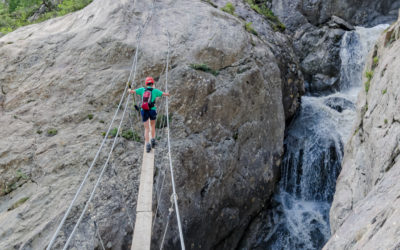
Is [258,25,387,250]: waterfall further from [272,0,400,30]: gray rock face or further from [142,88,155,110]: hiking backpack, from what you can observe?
[272,0,400,30]: gray rock face

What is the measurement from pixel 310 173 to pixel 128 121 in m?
8.53

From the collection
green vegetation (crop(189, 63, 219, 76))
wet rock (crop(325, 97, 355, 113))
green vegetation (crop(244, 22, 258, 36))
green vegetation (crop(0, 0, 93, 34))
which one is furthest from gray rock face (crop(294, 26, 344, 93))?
green vegetation (crop(0, 0, 93, 34))

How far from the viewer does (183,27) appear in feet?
38.0

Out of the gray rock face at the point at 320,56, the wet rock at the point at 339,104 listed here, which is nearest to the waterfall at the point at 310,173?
the wet rock at the point at 339,104

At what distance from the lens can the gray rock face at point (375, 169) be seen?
3.85 meters

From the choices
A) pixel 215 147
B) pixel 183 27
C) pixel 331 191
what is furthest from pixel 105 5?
pixel 331 191

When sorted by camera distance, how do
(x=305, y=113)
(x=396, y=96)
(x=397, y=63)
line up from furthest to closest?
1. (x=305, y=113)
2. (x=397, y=63)
3. (x=396, y=96)

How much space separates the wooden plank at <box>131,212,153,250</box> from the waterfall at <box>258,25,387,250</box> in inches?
278

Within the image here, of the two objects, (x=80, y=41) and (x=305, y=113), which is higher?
(x=80, y=41)

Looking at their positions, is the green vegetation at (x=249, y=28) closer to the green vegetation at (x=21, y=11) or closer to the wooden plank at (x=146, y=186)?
the wooden plank at (x=146, y=186)

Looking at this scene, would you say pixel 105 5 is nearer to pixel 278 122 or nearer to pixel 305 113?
pixel 278 122

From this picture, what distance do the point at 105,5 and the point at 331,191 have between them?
1218cm

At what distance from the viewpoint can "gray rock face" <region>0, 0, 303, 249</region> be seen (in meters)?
7.38

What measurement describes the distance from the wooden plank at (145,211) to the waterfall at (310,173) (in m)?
6.41
